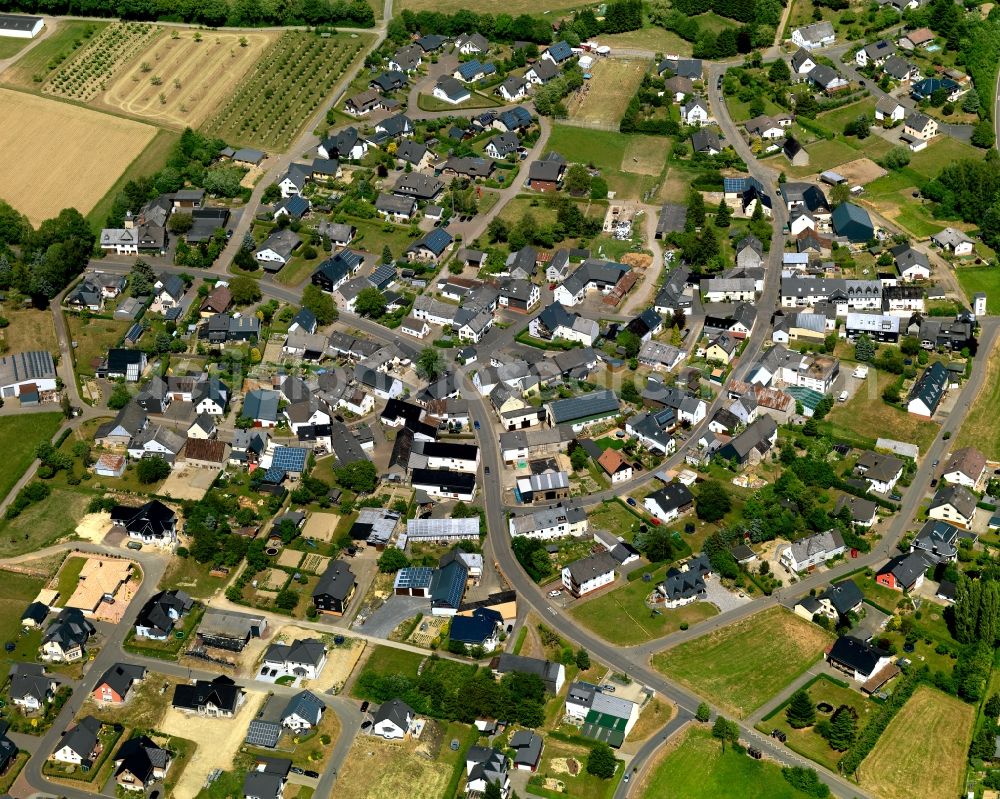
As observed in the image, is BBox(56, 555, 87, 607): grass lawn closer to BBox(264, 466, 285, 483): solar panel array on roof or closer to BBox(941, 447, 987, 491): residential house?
BBox(264, 466, 285, 483): solar panel array on roof

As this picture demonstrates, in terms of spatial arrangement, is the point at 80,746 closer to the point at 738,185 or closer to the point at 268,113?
the point at 738,185

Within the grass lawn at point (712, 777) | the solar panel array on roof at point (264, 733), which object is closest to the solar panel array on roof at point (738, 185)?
the grass lawn at point (712, 777)

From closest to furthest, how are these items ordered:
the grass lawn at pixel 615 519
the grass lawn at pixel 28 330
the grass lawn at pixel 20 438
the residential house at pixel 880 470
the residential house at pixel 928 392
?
the grass lawn at pixel 615 519, the residential house at pixel 880 470, the grass lawn at pixel 20 438, the residential house at pixel 928 392, the grass lawn at pixel 28 330

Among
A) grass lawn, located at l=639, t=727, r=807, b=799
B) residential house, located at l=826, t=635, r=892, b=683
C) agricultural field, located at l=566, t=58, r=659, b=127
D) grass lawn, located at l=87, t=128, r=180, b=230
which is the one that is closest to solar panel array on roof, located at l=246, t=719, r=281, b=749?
grass lawn, located at l=639, t=727, r=807, b=799

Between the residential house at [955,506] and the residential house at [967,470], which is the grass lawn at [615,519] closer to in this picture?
the residential house at [955,506]

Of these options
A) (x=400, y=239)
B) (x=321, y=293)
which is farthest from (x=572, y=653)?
(x=400, y=239)

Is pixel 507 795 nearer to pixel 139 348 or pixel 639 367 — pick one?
pixel 639 367
